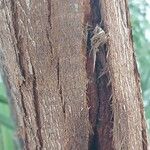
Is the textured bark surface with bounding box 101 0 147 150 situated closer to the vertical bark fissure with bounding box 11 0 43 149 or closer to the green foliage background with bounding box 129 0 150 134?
the vertical bark fissure with bounding box 11 0 43 149

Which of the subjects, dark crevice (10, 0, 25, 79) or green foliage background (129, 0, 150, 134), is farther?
green foliage background (129, 0, 150, 134)

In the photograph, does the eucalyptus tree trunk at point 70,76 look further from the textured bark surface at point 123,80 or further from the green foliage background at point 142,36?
the green foliage background at point 142,36

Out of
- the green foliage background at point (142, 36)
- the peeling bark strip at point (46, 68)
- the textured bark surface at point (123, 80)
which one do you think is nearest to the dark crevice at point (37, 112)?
the peeling bark strip at point (46, 68)

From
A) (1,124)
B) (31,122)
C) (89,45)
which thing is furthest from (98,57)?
(1,124)

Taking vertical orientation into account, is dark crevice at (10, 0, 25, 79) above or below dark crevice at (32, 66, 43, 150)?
above

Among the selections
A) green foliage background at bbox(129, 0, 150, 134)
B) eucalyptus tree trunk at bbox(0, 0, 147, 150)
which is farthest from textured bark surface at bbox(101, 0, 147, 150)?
green foliage background at bbox(129, 0, 150, 134)

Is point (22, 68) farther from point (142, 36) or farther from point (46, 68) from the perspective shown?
point (142, 36)

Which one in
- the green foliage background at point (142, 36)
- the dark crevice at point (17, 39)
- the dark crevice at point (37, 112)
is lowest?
the dark crevice at point (37, 112)
